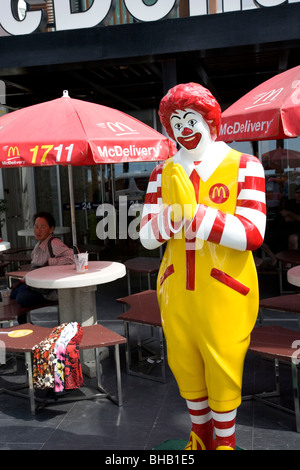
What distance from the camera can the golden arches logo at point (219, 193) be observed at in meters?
2.71

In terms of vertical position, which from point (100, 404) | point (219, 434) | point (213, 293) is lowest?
point (100, 404)

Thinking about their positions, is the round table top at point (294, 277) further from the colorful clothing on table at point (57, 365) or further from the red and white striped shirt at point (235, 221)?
the colorful clothing on table at point (57, 365)

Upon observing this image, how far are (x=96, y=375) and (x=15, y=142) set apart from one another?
7.11 feet

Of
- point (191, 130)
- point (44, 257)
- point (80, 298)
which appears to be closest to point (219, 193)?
point (191, 130)

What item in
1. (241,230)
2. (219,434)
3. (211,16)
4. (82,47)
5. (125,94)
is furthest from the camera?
(125,94)

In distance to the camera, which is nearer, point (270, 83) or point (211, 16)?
point (270, 83)

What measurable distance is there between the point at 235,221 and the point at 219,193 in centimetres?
20

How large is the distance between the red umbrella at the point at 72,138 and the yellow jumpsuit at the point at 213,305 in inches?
48.0

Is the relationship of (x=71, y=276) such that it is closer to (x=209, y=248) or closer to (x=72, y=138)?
(x=72, y=138)

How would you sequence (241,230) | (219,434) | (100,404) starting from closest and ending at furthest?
(241,230) → (219,434) → (100,404)

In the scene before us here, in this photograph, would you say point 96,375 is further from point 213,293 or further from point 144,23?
point 144,23

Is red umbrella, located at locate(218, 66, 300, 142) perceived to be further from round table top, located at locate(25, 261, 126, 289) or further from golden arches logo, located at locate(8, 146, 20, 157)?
golden arches logo, located at locate(8, 146, 20, 157)

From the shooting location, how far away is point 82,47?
247 inches

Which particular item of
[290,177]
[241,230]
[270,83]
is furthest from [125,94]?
[241,230]
